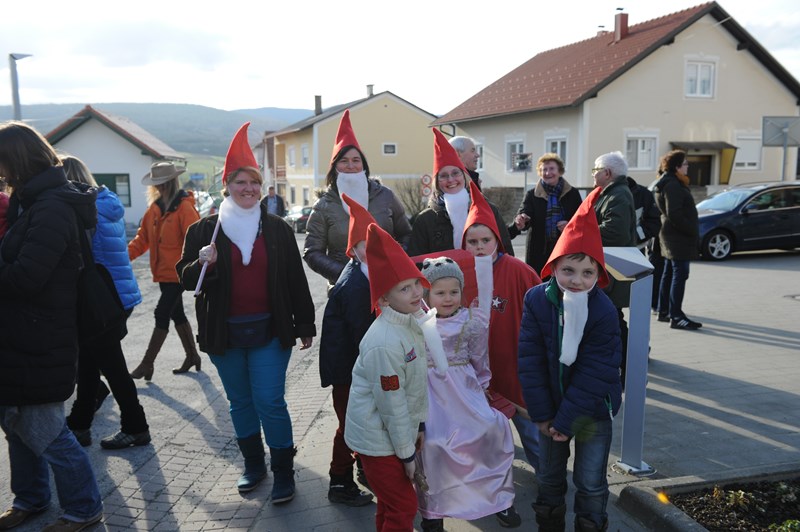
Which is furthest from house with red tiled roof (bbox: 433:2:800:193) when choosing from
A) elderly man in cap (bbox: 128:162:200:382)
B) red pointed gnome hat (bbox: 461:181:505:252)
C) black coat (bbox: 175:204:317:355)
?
black coat (bbox: 175:204:317:355)

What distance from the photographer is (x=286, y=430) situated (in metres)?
3.90

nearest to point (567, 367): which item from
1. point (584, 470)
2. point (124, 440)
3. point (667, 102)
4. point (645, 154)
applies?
point (584, 470)

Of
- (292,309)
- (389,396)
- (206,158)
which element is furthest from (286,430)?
(206,158)

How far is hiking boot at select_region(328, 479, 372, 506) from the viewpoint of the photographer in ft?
12.3

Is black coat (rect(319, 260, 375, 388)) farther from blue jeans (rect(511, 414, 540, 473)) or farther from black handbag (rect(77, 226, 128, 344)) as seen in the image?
black handbag (rect(77, 226, 128, 344))

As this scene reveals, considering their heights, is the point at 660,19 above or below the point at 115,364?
above

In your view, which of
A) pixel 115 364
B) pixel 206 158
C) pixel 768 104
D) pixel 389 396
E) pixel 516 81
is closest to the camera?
pixel 389 396

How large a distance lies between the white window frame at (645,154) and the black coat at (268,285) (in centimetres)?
2557

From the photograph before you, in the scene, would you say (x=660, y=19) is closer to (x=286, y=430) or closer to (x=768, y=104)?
(x=768, y=104)

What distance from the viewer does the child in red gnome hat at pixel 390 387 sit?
2.93m

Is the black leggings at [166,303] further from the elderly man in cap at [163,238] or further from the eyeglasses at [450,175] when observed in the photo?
the eyeglasses at [450,175]

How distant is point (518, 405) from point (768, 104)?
1195 inches

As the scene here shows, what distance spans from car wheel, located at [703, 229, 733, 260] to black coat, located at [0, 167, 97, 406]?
14079mm

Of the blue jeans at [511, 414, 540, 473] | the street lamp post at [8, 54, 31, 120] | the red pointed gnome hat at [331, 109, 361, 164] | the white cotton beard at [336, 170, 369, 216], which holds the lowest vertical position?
the blue jeans at [511, 414, 540, 473]
